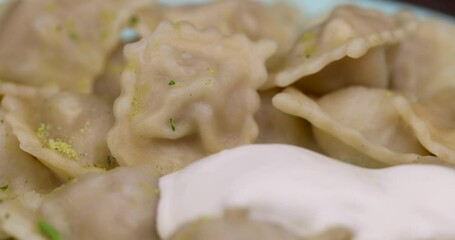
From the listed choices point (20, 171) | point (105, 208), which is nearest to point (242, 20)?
point (20, 171)

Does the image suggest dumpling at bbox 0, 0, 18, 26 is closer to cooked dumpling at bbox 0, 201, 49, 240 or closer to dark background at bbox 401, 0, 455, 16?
cooked dumpling at bbox 0, 201, 49, 240

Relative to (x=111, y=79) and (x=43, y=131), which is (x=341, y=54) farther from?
(x=43, y=131)

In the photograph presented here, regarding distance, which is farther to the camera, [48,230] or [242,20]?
[242,20]

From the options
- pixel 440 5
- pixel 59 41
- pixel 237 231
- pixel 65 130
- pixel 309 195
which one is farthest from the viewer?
pixel 440 5

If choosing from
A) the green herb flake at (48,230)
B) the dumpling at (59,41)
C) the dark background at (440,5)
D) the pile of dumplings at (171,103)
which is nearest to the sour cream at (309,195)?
the pile of dumplings at (171,103)

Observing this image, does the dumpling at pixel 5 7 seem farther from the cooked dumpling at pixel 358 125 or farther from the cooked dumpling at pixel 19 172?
the cooked dumpling at pixel 358 125

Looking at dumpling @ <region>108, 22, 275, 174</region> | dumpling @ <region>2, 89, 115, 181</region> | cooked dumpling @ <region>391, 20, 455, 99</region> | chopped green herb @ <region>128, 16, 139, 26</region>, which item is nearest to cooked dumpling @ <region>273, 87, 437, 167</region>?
dumpling @ <region>108, 22, 275, 174</region>

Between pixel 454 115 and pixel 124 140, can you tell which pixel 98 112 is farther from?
pixel 454 115
